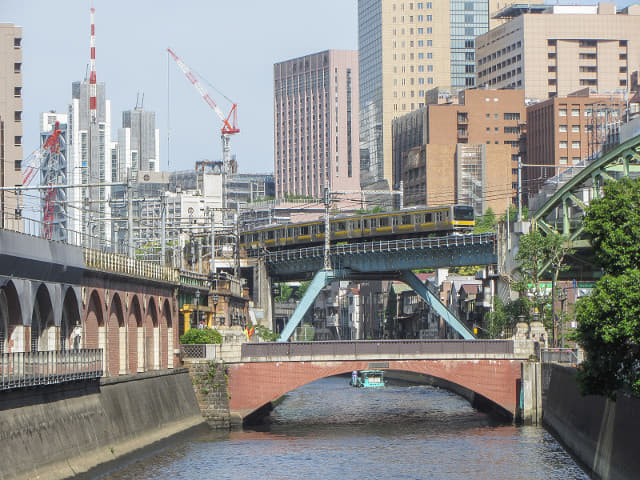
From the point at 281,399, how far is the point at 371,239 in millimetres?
31467

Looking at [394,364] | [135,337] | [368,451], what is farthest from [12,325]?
[394,364]

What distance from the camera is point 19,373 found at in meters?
43.8

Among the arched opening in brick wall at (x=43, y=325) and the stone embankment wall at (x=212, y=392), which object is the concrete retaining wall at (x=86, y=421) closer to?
the stone embankment wall at (x=212, y=392)

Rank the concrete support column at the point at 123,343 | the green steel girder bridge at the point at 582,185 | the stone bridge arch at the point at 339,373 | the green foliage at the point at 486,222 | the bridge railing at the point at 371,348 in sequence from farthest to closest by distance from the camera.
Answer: the green foliage at the point at 486,222 < the green steel girder bridge at the point at 582,185 < the bridge railing at the point at 371,348 < the stone bridge arch at the point at 339,373 < the concrete support column at the point at 123,343

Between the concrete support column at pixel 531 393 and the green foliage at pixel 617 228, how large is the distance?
3297 centimetres

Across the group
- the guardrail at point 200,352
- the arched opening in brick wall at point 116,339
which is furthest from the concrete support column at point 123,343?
the guardrail at point 200,352

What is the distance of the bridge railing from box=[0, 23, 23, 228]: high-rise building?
65001mm

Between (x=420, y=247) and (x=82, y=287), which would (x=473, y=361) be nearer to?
(x=82, y=287)

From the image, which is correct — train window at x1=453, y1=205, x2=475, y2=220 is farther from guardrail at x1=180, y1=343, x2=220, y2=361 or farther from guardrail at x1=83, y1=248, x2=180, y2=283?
guardrail at x1=180, y1=343, x2=220, y2=361

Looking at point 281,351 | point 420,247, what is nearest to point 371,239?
point 420,247

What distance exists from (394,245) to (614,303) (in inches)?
3183

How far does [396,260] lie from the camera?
118312 mm

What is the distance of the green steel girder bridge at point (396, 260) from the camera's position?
11181 cm

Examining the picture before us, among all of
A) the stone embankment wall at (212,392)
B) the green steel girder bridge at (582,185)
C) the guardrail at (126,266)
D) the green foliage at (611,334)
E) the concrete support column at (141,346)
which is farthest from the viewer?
the green steel girder bridge at (582,185)
